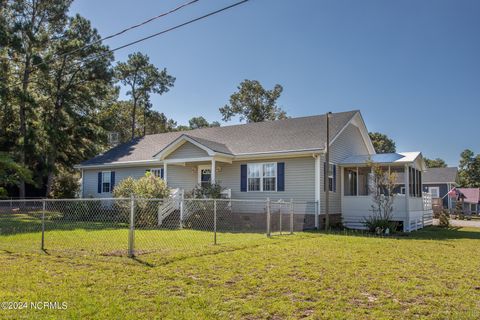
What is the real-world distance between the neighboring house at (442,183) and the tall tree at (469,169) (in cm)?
1911

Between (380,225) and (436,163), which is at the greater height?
(436,163)

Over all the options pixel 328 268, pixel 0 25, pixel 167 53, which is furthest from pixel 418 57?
pixel 0 25

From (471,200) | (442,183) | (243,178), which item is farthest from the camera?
(471,200)

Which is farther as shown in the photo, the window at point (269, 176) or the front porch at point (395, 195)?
the window at point (269, 176)

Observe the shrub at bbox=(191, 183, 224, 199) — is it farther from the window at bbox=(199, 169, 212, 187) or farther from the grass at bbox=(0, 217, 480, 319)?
the grass at bbox=(0, 217, 480, 319)

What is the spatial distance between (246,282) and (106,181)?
1883 cm

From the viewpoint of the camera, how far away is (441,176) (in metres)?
38.7

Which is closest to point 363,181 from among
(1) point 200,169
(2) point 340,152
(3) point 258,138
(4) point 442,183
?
(2) point 340,152

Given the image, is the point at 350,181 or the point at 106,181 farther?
the point at 106,181

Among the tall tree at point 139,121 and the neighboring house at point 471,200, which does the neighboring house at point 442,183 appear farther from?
the tall tree at point 139,121

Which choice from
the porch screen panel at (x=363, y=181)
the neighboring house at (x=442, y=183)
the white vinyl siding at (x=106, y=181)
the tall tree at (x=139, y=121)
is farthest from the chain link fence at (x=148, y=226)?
the neighboring house at (x=442, y=183)

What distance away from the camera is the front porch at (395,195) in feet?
51.9

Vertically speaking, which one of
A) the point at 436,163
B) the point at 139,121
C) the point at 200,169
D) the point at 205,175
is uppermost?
the point at 139,121

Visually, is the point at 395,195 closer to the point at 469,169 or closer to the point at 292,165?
the point at 292,165
